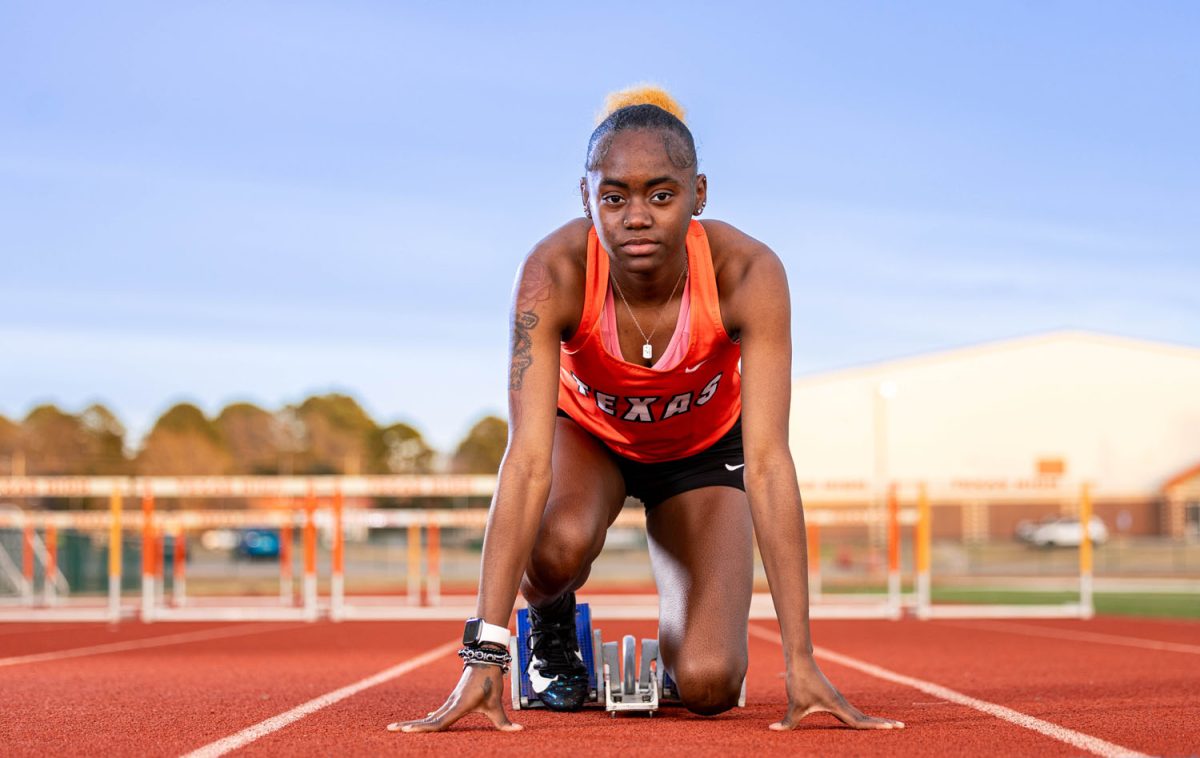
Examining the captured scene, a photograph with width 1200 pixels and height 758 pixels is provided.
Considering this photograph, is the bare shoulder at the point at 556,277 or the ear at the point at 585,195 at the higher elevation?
the ear at the point at 585,195

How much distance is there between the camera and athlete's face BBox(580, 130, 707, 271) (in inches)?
156

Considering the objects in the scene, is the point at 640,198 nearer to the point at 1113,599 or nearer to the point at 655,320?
the point at 655,320

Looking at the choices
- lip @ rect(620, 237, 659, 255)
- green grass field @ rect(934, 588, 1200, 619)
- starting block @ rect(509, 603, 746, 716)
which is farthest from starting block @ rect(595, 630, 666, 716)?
green grass field @ rect(934, 588, 1200, 619)

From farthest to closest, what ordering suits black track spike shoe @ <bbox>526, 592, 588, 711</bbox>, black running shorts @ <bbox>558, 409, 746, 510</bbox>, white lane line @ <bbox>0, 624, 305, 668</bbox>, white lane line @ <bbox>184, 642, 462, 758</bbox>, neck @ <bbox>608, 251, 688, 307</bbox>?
white lane line @ <bbox>0, 624, 305, 668</bbox>, black running shorts @ <bbox>558, 409, 746, 510</bbox>, black track spike shoe @ <bbox>526, 592, 588, 711</bbox>, neck @ <bbox>608, 251, 688, 307</bbox>, white lane line @ <bbox>184, 642, 462, 758</bbox>

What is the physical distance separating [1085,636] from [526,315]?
28.7 ft

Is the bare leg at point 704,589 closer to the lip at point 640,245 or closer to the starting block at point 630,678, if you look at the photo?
the starting block at point 630,678

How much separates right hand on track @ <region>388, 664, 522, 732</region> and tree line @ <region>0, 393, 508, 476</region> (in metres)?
59.3

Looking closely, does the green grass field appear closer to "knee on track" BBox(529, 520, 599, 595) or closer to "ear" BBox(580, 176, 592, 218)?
"knee on track" BBox(529, 520, 599, 595)

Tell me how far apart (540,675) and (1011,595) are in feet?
69.8

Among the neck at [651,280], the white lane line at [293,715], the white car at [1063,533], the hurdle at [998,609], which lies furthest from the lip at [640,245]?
the white car at [1063,533]

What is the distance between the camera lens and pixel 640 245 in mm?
4043

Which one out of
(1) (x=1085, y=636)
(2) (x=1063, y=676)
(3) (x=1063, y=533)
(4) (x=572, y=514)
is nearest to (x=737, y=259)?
(4) (x=572, y=514)

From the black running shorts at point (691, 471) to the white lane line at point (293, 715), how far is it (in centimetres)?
135

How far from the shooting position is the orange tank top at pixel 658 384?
14.4 ft
